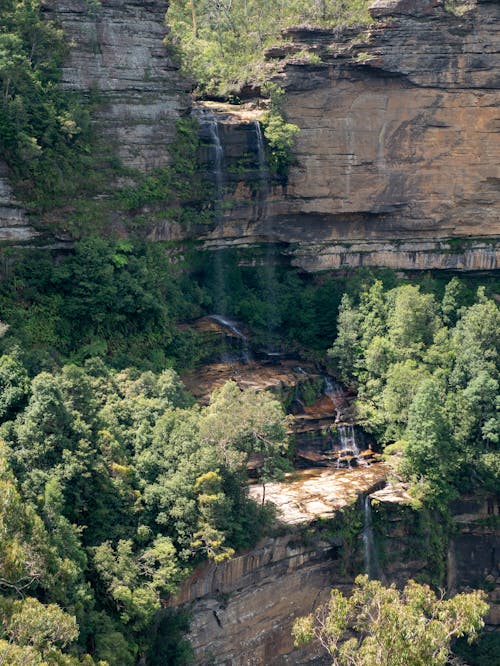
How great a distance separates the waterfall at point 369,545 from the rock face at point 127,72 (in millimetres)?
12474

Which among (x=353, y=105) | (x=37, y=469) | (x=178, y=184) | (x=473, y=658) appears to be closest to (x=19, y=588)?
(x=37, y=469)

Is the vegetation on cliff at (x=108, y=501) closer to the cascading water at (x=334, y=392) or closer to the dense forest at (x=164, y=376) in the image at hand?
the dense forest at (x=164, y=376)

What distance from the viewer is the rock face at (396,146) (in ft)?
98.5

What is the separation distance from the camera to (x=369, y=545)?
78.8ft

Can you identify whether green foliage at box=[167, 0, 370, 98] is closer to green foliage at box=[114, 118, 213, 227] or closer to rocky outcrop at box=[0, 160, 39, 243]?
green foliage at box=[114, 118, 213, 227]

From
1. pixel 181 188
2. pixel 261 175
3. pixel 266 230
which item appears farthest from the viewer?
pixel 266 230

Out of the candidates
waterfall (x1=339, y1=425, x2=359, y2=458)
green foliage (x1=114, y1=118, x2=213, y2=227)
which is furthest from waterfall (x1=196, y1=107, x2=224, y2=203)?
waterfall (x1=339, y1=425, x2=359, y2=458)

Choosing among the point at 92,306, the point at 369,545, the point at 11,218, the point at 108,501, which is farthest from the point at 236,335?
the point at 108,501

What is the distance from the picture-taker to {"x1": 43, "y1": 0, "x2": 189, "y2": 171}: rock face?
1072 inches

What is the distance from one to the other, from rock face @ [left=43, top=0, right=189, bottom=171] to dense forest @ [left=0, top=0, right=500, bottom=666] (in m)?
0.61

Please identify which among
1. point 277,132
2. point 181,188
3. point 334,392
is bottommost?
point 334,392

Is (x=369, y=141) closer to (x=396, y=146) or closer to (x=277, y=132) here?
(x=396, y=146)

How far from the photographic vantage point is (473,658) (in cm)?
2506

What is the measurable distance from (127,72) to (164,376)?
10.1m
